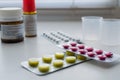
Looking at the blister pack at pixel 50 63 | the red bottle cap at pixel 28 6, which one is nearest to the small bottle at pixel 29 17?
the red bottle cap at pixel 28 6

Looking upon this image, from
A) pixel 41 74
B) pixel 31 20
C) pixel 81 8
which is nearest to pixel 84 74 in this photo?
pixel 41 74

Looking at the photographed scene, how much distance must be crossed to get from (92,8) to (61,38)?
0.51 metres

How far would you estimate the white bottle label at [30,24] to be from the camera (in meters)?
0.89

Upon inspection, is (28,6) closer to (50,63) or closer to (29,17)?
(29,17)

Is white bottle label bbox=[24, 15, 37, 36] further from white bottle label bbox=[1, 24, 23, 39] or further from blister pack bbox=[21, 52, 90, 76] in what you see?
blister pack bbox=[21, 52, 90, 76]

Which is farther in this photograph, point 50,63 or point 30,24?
point 30,24

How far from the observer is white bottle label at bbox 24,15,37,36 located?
0.89 m

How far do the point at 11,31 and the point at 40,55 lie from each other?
0.17 meters

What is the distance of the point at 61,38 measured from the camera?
0.86m

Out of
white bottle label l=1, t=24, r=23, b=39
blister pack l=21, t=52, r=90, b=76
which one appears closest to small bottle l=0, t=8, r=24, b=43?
white bottle label l=1, t=24, r=23, b=39

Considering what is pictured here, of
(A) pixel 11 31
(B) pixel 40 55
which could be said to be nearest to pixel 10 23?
(A) pixel 11 31

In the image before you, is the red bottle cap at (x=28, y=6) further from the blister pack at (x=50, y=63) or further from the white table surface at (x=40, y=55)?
the blister pack at (x=50, y=63)

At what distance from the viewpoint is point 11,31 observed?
0.81 metres

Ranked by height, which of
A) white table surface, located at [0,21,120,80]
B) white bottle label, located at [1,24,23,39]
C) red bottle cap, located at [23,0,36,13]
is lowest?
white table surface, located at [0,21,120,80]
